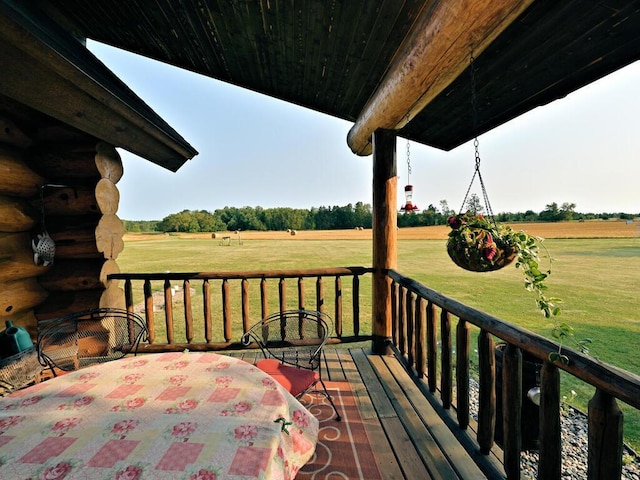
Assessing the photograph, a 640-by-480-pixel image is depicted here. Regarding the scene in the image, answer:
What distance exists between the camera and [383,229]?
10.3ft

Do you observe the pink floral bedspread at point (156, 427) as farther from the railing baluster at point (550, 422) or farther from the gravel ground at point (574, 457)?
the gravel ground at point (574, 457)

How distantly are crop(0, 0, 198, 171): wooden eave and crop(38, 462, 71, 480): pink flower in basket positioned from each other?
1.86m

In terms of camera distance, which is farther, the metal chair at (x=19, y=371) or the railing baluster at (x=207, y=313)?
the railing baluster at (x=207, y=313)

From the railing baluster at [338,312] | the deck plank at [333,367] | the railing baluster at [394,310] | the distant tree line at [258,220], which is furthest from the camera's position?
the distant tree line at [258,220]

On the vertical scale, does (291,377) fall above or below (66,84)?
below

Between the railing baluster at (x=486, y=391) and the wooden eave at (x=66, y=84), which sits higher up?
the wooden eave at (x=66, y=84)

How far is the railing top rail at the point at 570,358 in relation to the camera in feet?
2.78

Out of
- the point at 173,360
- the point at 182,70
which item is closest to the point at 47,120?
the point at 182,70

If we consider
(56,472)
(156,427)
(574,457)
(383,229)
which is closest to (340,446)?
(156,427)

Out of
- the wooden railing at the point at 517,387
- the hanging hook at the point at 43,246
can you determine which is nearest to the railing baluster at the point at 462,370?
Answer: the wooden railing at the point at 517,387

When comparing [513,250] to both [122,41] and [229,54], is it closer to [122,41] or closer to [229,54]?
[229,54]

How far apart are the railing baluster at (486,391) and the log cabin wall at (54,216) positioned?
342 centimetres

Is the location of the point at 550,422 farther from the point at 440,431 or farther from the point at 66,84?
the point at 66,84

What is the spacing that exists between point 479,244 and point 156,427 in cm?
170
